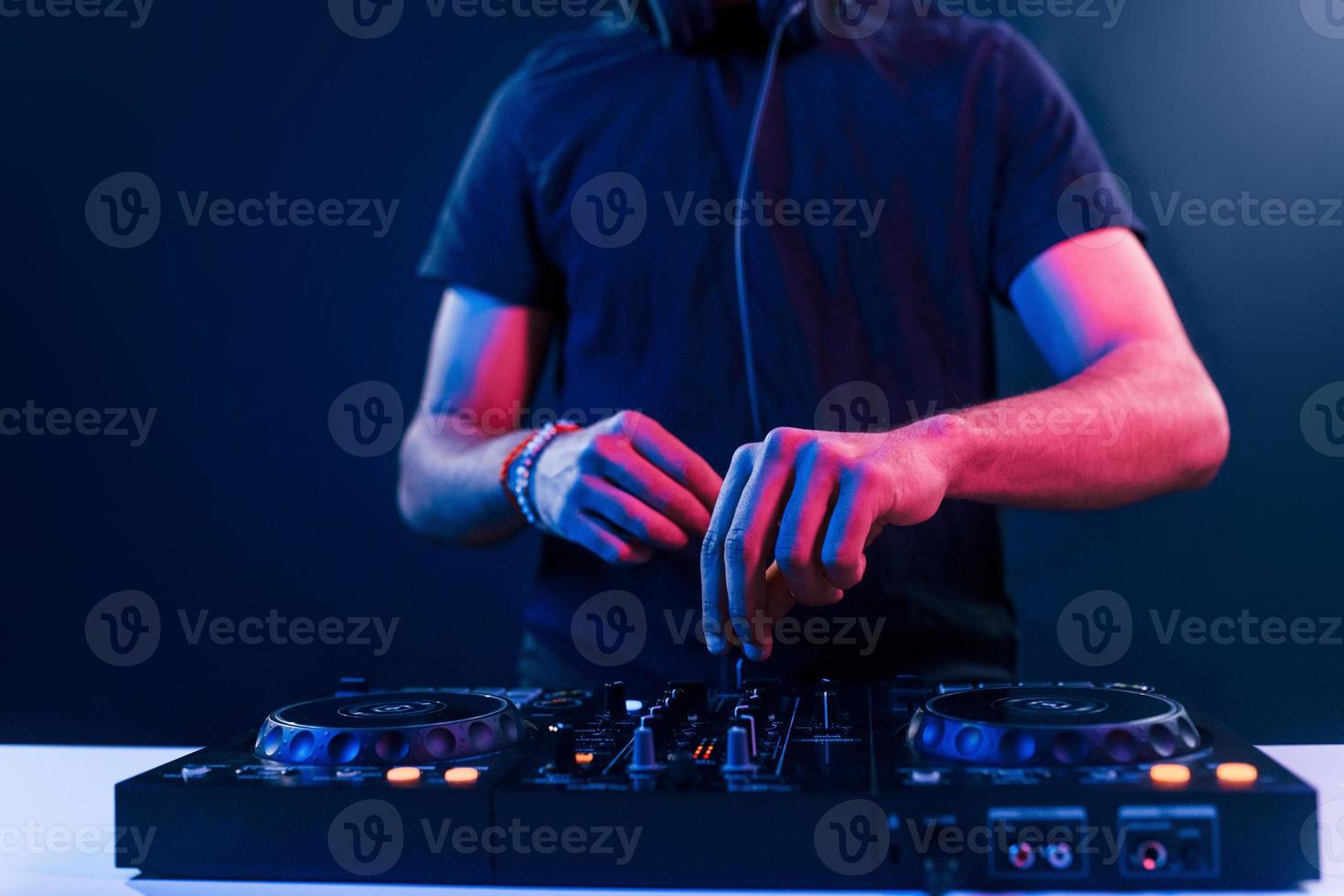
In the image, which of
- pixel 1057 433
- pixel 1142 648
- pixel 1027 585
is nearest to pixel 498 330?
pixel 1057 433

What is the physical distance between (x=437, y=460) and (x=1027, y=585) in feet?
3.33

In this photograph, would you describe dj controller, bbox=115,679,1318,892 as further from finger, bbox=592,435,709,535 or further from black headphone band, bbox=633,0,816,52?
black headphone band, bbox=633,0,816,52

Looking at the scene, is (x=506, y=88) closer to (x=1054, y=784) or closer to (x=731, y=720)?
(x=731, y=720)

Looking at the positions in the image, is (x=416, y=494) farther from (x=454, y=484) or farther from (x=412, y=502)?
(x=454, y=484)

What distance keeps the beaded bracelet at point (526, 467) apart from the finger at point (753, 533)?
484 mm

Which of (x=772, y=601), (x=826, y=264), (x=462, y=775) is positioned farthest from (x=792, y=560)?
(x=826, y=264)

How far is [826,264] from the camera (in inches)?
63.9

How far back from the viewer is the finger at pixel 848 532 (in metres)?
0.94

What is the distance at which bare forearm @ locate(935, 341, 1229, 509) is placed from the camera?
1.19m

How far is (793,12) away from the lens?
5.28 feet

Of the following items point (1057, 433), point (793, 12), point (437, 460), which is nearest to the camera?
point (1057, 433)

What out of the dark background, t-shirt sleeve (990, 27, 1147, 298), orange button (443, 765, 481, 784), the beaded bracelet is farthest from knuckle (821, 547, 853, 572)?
the dark background

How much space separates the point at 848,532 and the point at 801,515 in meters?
0.04

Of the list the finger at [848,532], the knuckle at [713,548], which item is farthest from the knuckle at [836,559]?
the knuckle at [713,548]
